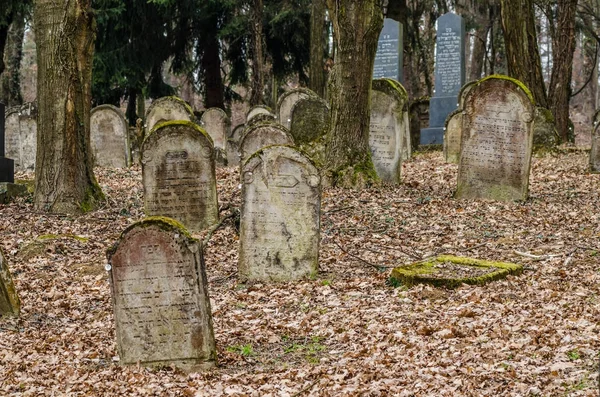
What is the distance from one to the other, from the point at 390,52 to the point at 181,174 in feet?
40.2

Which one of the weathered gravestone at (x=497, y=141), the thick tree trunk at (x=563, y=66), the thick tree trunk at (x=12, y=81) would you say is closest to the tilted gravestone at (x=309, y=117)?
the weathered gravestone at (x=497, y=141)

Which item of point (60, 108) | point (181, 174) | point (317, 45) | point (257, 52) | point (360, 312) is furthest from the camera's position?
point (257, 52)

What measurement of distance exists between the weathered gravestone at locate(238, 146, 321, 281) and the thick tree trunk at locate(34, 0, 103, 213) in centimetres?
467

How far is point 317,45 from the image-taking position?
944 inches

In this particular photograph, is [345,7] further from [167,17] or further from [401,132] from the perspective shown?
[167,17]

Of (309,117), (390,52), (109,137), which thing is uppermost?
(390,52)

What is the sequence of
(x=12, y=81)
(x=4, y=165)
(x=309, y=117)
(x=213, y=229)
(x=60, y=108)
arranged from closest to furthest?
(x=213, y=229)
(x=60, y=108)
(x=4, y=165)
(x=309, y=117)
(x=12, y=81)

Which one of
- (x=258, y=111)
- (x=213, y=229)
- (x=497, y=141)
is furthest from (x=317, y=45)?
(x=213, y=229)

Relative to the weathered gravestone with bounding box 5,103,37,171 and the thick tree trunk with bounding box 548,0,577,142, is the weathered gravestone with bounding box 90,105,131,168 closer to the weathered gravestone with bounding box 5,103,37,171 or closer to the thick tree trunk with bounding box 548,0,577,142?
the weathered gravestone with bounding box 5,103,37,171

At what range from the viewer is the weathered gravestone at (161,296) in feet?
22.4

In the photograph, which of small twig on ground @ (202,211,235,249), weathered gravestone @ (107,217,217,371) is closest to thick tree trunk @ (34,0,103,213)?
small twig on ground @ (202,211,235,249)

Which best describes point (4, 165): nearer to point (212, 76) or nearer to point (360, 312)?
point (360, 312)

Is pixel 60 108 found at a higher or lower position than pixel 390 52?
lower

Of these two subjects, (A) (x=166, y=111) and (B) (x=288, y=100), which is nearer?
(B) (x=288, y=100)
